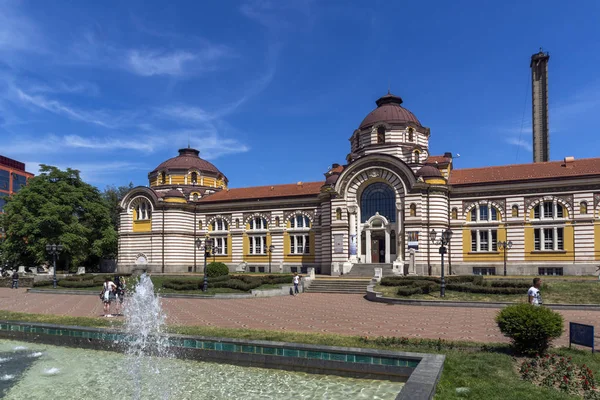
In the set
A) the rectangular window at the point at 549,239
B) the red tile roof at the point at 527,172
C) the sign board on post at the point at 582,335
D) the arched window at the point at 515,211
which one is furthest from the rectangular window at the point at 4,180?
the sign board on post at the point at 582,335

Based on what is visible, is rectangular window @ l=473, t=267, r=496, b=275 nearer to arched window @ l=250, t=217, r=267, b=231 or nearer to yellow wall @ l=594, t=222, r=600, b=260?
yellow wall @ l=594, t=222, r=600, b=260

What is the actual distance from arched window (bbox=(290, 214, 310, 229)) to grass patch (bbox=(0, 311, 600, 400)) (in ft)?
103

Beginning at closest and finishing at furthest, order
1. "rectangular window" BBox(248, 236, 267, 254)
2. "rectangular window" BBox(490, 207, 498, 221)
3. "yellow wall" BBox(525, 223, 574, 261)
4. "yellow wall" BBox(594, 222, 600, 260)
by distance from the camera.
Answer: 1. "yellow wall" BBox(594, 222, 600, 260)
2. "yellow wall" BBox(525, 223, 574, 261)
3. "rectangular window" BBox(490, 207, 498, 221)
4. "rectangular window" BBox(248, 236, 267, 254)

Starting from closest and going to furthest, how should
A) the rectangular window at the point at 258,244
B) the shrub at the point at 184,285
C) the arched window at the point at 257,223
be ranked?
the shrub at the point at 184,285, the rectangular window at the point at 258,244, the arched window at the point at 257,223

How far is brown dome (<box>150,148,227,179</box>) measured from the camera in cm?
5781

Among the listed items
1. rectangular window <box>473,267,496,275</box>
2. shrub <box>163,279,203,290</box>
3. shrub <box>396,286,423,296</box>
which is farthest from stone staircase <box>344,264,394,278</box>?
shrub <box>163,279,203,290</box>

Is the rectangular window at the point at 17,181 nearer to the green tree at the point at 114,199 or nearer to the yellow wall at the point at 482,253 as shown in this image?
the green tree at the point at 114,199

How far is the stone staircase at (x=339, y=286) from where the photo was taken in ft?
108

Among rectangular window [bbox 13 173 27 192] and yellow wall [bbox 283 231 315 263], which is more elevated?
rectangular window [bbox 13 173 27 192]

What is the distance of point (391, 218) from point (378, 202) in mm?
1859

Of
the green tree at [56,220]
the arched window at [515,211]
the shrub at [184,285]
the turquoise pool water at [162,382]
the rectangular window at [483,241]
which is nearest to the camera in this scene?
the turquoise pool water at [162,382]

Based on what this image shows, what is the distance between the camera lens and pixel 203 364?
12.9 meters

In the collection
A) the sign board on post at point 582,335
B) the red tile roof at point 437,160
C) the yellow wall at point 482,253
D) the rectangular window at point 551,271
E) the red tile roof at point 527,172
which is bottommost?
the rectangular window at point 551,271

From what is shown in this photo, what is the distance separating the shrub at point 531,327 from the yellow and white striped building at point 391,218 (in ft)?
84.6
